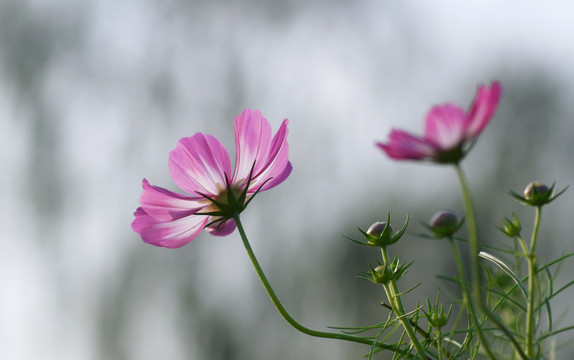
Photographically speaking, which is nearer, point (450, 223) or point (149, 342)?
point (450, 223)

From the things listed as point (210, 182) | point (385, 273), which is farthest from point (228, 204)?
point (385, 273)

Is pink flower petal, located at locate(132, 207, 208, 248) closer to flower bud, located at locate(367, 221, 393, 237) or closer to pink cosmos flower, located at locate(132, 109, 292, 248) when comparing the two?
pink cosmos flower, located at locate(132, 109, 292, 248)

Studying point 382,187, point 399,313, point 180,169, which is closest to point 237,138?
point 180,169

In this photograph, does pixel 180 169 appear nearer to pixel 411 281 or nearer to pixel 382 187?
pixel 382 187

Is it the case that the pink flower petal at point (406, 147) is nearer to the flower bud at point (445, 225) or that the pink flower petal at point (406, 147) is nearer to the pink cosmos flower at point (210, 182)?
the flower bud at point (445, 225)

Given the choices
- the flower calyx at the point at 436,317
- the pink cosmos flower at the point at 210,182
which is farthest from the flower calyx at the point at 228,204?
the flower calyx at the point at 436,317

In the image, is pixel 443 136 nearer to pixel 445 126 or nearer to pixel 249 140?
pixel 445 126

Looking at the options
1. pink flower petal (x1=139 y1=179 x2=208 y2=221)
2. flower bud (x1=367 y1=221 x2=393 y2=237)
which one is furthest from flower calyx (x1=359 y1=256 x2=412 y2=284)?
pink flower petal (x1=139 y1=179 x2=208 y2=221)
